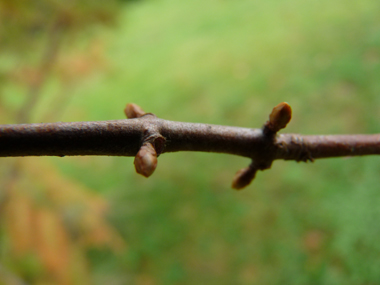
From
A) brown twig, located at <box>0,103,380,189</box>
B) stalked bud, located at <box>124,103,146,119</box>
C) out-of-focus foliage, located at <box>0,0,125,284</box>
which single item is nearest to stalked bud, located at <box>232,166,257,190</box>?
brown twig, located at <box>0,103,380,189</box>

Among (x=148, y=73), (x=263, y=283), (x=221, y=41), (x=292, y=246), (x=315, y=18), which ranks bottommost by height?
(x=263, y=283)

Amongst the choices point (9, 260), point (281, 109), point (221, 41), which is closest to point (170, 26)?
point (221, 41)

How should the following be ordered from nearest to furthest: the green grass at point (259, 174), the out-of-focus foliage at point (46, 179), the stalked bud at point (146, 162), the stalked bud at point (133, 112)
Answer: the stalked bud at point (146, 162), the stalked bud at point (133, 112), the green grass at point (259, 174), the out-of-focus foliage at point (46, 179)

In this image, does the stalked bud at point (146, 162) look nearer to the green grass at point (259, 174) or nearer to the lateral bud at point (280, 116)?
the lateral bud at point (280, 116)

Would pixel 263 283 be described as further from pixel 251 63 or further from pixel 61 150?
pixel 251 63

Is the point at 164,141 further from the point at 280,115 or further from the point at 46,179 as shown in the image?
the point at 46,179

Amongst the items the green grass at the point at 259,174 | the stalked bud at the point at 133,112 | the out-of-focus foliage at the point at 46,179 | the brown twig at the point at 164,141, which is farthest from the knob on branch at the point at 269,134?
the out-of-focus foliage at the point at 46,179
